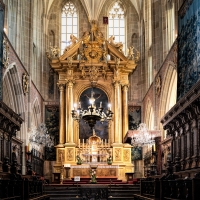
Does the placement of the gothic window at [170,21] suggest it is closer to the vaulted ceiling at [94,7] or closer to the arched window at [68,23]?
the vaulted ceiling at [94,7]

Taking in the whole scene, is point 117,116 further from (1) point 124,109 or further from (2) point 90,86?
(2) point 90,86

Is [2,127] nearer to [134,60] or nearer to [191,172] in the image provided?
[191,172]

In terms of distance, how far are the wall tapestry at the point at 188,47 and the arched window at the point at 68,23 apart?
1618 centimetres

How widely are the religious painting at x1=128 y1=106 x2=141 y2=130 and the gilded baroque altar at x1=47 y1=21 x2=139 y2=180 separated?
1094mm

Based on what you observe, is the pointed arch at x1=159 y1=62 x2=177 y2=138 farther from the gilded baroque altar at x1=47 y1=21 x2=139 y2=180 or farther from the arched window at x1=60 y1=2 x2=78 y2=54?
the arched window at x1=60 y1=2 x2=78 y2=54

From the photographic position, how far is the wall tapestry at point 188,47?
52.0 ft

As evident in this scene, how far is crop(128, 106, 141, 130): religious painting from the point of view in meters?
32.1

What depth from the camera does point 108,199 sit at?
837 inches

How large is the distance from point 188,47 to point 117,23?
1796 cm

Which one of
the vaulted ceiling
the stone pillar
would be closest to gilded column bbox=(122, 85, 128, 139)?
the stone pillar

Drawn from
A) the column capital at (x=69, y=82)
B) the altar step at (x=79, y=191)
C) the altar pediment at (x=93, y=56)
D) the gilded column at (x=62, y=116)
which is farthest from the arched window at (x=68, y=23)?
the altar step at (x=79, y=191)

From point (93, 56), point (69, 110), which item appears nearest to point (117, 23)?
point (93, 56)

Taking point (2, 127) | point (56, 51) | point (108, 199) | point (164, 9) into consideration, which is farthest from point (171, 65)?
point (56, 51)

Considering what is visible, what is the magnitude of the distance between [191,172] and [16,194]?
18.9ft
